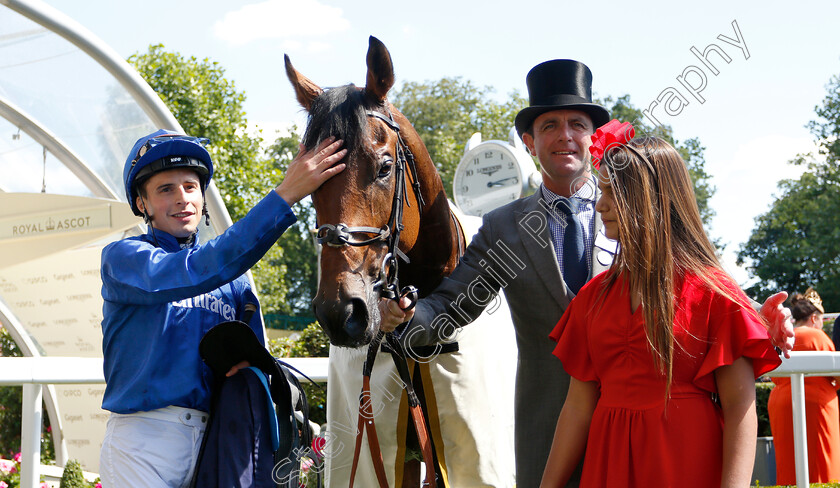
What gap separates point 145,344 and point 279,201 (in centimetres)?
52

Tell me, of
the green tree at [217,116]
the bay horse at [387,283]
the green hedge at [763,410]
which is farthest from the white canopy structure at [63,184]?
the green tree at [217,116]

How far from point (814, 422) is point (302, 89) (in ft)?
17.0

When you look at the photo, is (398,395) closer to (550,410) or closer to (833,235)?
(550,410)

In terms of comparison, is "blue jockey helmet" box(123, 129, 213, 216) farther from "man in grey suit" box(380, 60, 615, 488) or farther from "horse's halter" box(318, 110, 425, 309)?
"man in grey suit" box(380, 60, 615, 488)

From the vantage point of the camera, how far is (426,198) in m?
2.44

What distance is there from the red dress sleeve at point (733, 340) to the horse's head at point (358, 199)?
0.79 m

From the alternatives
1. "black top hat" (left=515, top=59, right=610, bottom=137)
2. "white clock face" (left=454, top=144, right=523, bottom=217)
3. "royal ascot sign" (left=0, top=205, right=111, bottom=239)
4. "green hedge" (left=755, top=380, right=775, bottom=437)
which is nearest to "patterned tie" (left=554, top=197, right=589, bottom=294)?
"black top hat" (left=515, top=59, right=610, bottom=137)

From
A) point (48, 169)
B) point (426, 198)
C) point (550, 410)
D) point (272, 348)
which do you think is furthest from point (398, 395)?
point (272, 348)

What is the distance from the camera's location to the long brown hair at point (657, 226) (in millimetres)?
1729

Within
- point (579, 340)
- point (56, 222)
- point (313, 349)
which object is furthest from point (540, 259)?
point (313, 349)

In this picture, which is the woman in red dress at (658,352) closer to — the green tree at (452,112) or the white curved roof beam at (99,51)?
the white curved roof beam at (99,51)

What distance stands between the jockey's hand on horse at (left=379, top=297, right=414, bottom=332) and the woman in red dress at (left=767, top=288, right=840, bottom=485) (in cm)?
438

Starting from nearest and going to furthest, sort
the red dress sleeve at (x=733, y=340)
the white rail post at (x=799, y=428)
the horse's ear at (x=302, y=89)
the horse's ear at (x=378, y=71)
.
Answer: the red dress sleeve at (x=733, y=340)
the horse's ear at (x=378, y=71)
the horse's ear at (x=302, y=89)
the white rail post at (x=799, y=428)

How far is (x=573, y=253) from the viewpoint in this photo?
2410 mm
